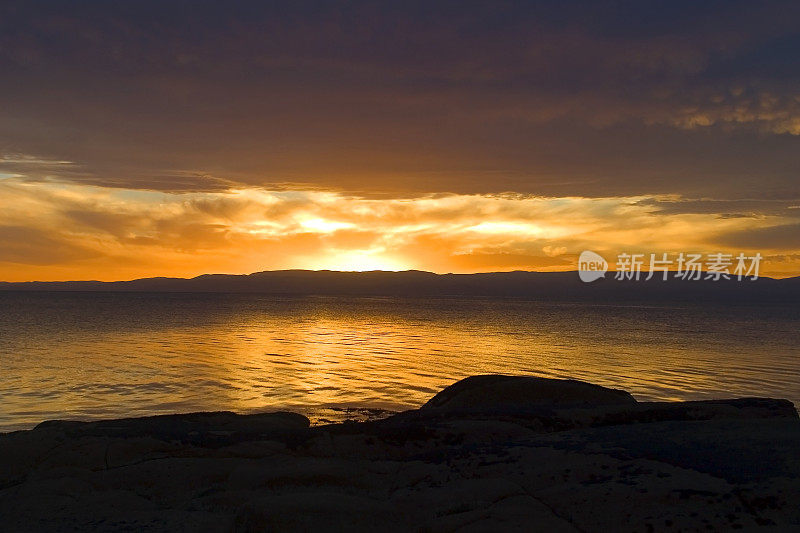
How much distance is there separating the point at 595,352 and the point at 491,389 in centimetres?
3451

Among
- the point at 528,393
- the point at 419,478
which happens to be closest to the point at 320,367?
the point at 528,393

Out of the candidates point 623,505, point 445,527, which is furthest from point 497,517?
point 623,505

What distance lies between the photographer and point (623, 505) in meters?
5.82

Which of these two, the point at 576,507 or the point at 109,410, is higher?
the point at 576,507

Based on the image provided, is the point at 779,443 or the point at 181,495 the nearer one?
the point at 779,443

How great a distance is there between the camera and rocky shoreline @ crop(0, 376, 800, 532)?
577cm

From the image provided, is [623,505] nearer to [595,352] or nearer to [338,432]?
[338,432]

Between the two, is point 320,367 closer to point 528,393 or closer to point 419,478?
point 528,393

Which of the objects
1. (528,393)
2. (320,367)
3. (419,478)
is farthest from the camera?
(320,367)

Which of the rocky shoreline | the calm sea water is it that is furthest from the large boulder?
the calm sea water

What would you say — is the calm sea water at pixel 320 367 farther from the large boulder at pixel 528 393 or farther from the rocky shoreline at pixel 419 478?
the rocky shoreline at pixel 419 478

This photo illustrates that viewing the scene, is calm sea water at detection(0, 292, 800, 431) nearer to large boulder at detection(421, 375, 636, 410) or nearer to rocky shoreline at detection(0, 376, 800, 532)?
large boulder at detection(421, 375, 636, 410)

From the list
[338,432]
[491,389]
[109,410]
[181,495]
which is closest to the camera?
[181,495]

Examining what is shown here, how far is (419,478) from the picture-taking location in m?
7.42
